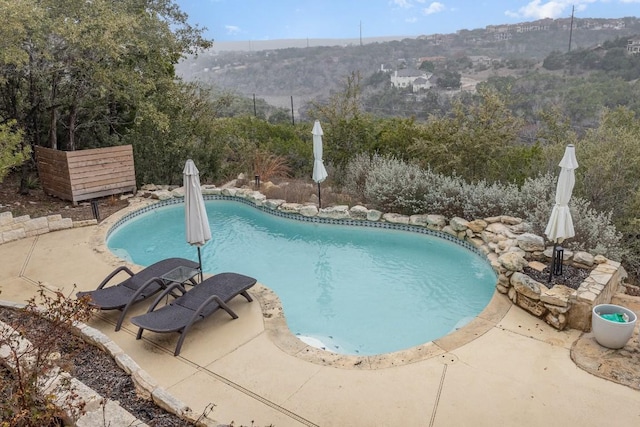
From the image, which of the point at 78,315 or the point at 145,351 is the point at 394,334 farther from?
the point at 78,315

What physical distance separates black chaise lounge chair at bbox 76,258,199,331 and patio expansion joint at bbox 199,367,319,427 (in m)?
1.50

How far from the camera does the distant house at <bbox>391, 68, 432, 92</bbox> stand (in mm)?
26078

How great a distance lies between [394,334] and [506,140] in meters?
6.04

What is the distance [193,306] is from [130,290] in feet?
3.33

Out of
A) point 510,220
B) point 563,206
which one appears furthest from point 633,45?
point 563,206

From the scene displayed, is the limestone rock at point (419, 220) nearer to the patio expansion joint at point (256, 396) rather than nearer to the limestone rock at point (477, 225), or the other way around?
the limestone rock at point (477, 225)

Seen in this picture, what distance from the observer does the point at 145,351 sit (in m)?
4.93

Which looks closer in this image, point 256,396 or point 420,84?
point 256,396

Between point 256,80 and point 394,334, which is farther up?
point 256,80

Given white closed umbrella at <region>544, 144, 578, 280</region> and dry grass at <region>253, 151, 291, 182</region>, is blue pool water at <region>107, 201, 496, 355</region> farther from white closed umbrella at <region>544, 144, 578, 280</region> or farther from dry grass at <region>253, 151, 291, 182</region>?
dry grass at <region>253, 151, 291, 182</region>

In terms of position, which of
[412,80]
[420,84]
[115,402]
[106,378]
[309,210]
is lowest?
[106,378]

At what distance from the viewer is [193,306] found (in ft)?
17.5

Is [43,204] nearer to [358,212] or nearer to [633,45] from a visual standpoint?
[358,212]

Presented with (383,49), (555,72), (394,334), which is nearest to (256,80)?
(383,49)
